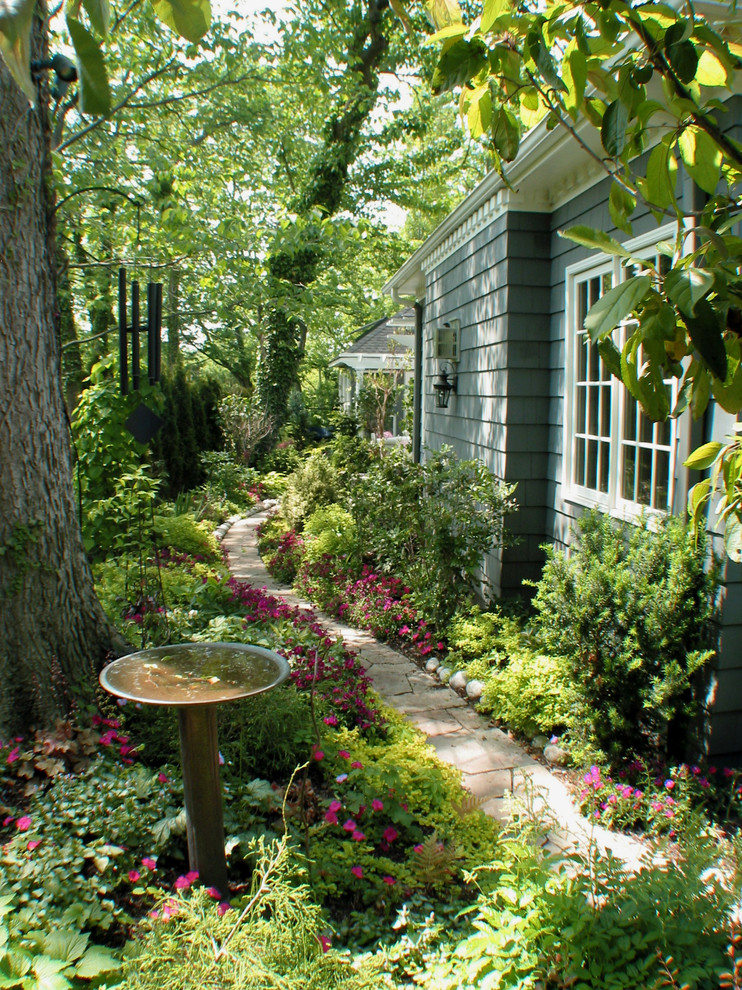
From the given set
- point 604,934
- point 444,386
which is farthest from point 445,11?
point 444,386

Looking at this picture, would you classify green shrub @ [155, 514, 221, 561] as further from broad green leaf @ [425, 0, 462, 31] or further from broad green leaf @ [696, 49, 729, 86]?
broad green leaf @ [696, 49, 729, 86]

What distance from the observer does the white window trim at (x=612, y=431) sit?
3748 millimetres

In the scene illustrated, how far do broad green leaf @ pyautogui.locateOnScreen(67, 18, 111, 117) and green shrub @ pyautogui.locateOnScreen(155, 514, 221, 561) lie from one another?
727 cm

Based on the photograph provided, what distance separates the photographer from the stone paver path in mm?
3100

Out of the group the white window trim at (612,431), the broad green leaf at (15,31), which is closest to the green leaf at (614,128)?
the broad green leaf at (15,31)

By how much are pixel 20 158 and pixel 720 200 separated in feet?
11.2

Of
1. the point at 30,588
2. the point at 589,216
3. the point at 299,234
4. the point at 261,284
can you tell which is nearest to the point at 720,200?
the point at 30,588

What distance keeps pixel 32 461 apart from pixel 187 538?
4.64 meters

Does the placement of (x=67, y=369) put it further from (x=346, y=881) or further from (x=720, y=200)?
(x=720, y=200)

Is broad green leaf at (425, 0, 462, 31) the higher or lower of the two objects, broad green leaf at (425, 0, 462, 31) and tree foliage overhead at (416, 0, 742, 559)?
the higher

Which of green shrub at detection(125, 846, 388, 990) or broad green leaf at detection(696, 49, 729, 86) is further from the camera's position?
green shrub at detection(125, 846, 388, 990)

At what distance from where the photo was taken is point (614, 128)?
1.17 meters

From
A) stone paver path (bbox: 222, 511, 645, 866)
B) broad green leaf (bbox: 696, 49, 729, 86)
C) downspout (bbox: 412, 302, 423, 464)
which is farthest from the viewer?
downspout (bbox: 412, 302, 423, 464)

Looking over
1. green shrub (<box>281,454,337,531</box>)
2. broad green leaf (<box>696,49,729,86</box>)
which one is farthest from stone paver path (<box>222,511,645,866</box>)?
green shrub (<box>281,454,337,531</box>)
